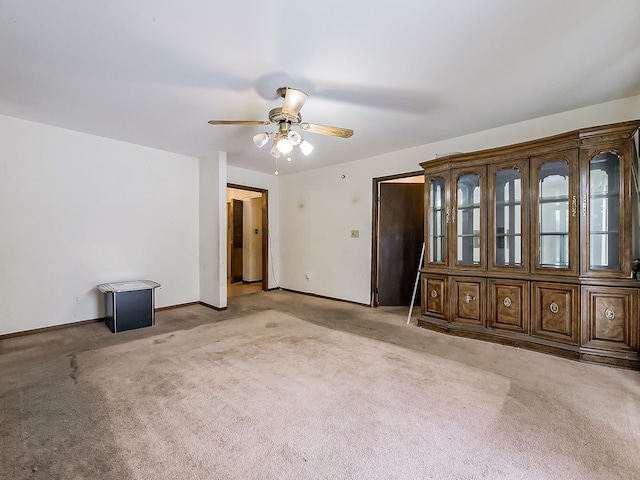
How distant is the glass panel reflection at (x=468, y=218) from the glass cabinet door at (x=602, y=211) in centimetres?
92

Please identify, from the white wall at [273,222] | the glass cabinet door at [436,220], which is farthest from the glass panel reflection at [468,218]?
the white wall at [273,222]

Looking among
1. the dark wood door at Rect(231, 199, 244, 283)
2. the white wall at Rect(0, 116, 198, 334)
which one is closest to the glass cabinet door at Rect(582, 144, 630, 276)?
the white wall at Rect(0, 116, 198, 334)

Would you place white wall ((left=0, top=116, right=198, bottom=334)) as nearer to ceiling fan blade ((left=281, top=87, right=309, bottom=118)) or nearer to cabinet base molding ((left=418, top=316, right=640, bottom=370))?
ceiling fan blade ((left=281, top=87, right=309, bottom=118))

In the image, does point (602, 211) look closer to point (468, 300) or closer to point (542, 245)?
point (542, 245)

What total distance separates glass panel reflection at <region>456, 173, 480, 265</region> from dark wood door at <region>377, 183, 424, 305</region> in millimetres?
1358

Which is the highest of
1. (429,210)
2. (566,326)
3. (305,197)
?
(305,197)

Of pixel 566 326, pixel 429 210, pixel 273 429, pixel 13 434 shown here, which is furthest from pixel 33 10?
pixel 566 326

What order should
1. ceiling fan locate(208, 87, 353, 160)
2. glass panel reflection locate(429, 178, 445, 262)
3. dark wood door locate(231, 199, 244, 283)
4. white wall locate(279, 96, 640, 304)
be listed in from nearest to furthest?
ceiling fan locate(208, 87, 353, 160) → glass panel reflection locate(429, 178, 445, 262) → white wall locate(279, 96, 640, 304) → dark wood door locate(231, 199, 244, 283)

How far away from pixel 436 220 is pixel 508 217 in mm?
761

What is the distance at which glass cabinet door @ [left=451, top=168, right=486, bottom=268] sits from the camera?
10.9 ft

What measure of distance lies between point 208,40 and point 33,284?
3.45 metres

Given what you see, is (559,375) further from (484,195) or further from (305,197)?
(305,197)

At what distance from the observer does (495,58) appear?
2098 mm

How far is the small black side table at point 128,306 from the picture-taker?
343 centimetres
